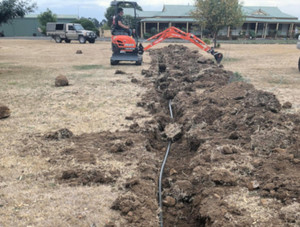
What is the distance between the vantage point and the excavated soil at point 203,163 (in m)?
3.09

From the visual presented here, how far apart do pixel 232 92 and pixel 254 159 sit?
3.17 m

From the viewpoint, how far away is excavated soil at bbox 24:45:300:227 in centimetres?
309

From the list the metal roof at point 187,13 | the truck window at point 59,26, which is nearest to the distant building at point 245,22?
the metal roof at point 187,13

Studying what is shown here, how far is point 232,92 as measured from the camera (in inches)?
271

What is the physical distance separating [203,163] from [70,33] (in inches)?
1227

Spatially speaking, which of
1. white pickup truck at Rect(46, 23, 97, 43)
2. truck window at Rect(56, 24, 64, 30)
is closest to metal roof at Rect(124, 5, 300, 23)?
white pickup truck at Rect(46, 23, 97, 43)

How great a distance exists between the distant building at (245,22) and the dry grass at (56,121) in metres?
32.3

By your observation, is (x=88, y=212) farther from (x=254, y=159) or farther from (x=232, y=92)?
(x=232, y=92)

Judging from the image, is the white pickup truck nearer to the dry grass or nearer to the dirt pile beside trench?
the dry grass

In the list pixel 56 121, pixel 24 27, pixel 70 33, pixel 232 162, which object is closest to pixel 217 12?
pixel 70 33

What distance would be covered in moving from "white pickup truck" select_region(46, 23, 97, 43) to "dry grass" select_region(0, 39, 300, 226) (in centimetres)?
1948

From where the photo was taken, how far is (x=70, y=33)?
31859 mm

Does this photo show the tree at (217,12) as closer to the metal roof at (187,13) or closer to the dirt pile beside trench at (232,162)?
the metal roof at (187,13)

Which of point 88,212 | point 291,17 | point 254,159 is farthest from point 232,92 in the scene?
point 291,17
